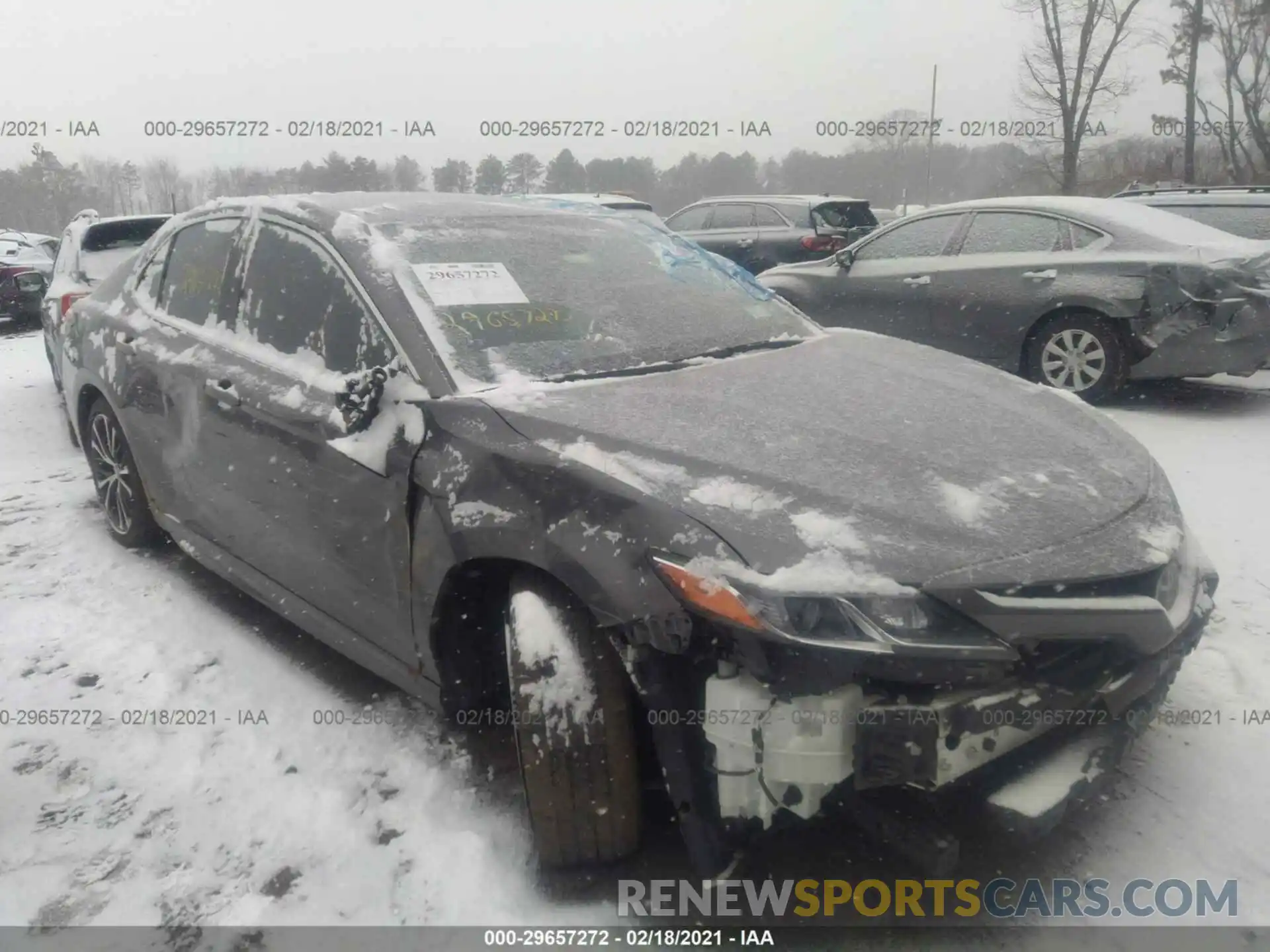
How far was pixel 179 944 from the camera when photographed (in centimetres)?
211

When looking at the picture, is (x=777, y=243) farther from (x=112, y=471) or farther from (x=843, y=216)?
(x=112, y=471)

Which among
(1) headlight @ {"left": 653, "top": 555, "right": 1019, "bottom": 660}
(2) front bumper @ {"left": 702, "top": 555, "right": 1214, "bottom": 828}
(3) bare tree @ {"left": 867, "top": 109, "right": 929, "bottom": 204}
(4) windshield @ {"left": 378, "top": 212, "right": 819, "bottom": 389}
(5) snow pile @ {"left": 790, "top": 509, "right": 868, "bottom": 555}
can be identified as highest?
(3) bare tree @ {"left": 867, "top": 109, "right": 929, "bottom": 204}

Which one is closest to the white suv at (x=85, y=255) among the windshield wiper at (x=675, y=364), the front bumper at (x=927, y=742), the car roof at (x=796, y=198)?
the windshield wiper at (x=675, y=364)

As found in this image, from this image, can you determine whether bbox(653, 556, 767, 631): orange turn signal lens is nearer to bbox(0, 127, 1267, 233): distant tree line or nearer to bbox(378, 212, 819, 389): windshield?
bbox(378, 212, 819, 389): windshield

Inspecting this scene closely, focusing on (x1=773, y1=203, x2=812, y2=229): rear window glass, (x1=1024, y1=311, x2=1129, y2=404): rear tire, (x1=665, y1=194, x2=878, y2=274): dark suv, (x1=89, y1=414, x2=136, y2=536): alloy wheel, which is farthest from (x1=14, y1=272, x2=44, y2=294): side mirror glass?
(x1=1024, y1=311, x2=1129, y2=404): rear tire

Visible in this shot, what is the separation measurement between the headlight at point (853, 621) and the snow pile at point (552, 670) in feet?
1.19

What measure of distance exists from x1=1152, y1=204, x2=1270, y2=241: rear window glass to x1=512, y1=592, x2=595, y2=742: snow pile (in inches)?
248

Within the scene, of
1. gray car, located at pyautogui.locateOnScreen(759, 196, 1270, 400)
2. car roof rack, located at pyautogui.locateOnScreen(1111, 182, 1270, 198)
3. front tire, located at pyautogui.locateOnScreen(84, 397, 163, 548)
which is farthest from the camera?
car roof rack, located at pyautogui.locateOnScreen(1111, 182, 1270, 198)

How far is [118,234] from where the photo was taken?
8125mm

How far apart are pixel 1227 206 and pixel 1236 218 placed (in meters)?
0.15

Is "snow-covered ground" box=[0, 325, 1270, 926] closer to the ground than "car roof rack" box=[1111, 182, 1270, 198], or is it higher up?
closer to the ground

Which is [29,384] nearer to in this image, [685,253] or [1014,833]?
[685,253]

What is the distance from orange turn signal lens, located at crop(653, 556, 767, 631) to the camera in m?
1.81

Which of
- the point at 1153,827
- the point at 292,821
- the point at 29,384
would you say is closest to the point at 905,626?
the point at 1153,827
